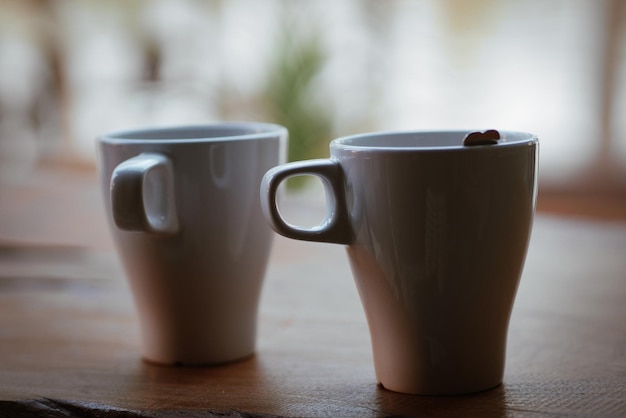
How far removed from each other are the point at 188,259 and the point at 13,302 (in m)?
0.29

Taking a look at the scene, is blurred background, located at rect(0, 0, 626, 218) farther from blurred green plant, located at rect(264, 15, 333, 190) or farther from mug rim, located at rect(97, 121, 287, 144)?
mug rim, located at rect(97, 121, 287, 144)

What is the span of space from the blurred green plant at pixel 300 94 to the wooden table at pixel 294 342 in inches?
75.7

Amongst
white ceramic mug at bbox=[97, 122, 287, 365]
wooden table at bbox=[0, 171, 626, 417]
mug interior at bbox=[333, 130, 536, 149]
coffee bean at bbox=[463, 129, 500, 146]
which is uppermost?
coffee bean at bbox=[463, 129, 500, 146]

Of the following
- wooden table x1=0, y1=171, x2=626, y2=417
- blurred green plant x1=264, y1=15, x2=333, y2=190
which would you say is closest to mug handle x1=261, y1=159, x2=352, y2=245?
wooden table x1=0, y1=171, x2=626, y2=417

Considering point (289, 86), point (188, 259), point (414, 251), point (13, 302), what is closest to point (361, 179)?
point (414, 251)

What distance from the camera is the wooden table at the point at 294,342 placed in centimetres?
51

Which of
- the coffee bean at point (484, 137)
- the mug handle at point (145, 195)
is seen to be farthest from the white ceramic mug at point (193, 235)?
the coffee bean at point (484, 137)

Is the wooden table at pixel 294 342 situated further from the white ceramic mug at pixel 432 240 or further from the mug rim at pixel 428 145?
the mug rim at pixel 428 145

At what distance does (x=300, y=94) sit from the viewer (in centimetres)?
295

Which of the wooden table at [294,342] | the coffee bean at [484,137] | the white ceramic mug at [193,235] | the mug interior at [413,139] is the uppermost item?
the coffee bean at [484,137]

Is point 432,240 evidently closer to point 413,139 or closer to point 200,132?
point 413,139

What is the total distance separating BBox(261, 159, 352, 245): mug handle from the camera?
50cm

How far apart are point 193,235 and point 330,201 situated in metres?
0.12

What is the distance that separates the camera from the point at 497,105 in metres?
2.98
